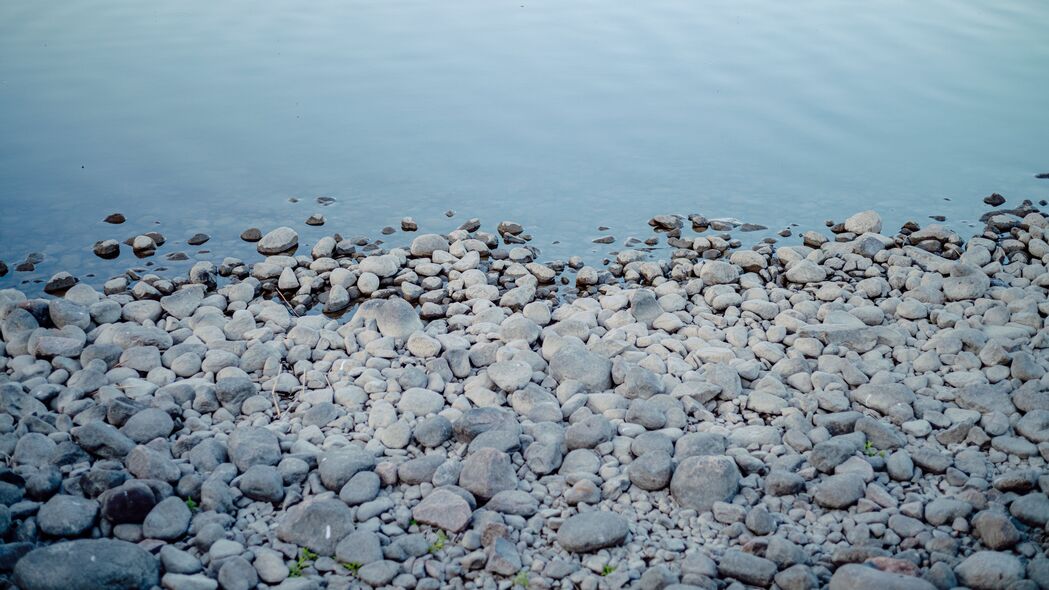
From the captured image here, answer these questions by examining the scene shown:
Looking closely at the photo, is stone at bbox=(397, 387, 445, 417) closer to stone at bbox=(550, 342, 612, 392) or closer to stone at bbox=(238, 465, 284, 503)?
stone at bbox=(550, 342, 612, 392)

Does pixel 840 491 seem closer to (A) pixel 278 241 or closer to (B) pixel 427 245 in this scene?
(B) pixel 427 245

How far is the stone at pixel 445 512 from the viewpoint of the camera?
11.4ft

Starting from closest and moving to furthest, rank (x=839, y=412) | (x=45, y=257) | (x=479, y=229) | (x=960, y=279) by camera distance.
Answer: (x=839, y=412) → (x=960, y=279) → (x=45, y=257) → (x=479, y=229)

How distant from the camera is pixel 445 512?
11.5 ft

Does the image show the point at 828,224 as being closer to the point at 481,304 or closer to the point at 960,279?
the point at 960,279

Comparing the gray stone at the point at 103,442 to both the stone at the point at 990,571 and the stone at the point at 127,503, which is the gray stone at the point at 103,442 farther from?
the stone at the point at 990,571

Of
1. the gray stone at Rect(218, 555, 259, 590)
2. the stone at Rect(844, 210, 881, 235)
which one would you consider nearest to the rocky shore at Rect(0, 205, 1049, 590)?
the gray stone at Rect(218, 555, 259, 590)

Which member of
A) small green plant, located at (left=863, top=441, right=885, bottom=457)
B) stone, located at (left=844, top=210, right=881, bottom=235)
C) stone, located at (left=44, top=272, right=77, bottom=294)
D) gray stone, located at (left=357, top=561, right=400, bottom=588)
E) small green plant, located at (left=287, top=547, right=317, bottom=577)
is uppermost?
stone, located at (left=844, top=210, right=881, bottom=235)

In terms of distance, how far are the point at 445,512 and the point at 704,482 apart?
1097 mm

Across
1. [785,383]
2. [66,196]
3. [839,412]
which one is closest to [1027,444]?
[839,412]

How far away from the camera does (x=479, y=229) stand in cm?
668

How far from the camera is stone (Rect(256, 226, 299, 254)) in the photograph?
6.27m

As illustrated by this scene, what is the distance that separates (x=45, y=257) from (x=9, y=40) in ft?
19.8

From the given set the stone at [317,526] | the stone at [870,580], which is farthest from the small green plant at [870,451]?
the stone at [317,526]
